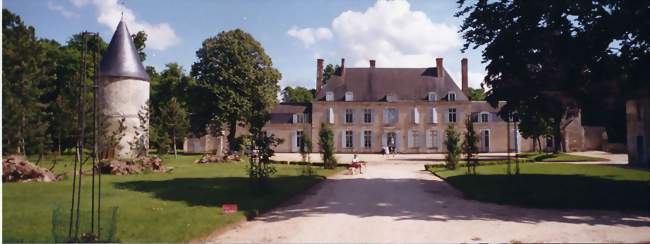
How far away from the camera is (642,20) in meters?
12.7

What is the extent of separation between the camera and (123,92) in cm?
3359

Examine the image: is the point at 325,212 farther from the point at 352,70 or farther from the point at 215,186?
the point at 352,70

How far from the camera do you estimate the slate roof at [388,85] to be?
52.6 m

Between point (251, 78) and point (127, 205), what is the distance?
28265mm

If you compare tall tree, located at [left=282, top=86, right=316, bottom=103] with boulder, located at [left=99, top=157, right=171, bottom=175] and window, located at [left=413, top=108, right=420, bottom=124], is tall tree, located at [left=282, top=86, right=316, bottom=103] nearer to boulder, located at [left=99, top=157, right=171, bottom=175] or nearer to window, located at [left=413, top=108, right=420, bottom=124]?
window, located at [left=413, top=108, right=420, bottom=124]

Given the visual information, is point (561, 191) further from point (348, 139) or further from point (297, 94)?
point (297, 94)

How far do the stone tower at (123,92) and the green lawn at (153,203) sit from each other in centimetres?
1520

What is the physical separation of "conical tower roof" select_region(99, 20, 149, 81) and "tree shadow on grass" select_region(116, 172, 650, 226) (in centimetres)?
1831

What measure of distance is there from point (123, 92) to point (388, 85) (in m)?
29.2

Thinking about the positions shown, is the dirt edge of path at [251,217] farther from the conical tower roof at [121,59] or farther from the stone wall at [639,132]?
the conical tower roof at [121,59]

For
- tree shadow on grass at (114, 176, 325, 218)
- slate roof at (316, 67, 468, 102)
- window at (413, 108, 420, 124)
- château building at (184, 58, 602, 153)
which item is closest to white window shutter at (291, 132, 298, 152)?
château building at (184, 58, 602, 153)

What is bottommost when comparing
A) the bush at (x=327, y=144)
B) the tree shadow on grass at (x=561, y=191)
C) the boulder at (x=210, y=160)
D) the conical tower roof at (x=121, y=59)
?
the tree shadow on grass at (x=561, y=191)

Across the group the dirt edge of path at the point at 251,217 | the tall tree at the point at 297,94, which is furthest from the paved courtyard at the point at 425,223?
the tall tree at the point at 297,94

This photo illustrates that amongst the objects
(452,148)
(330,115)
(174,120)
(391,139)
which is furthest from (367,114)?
(452,148)
